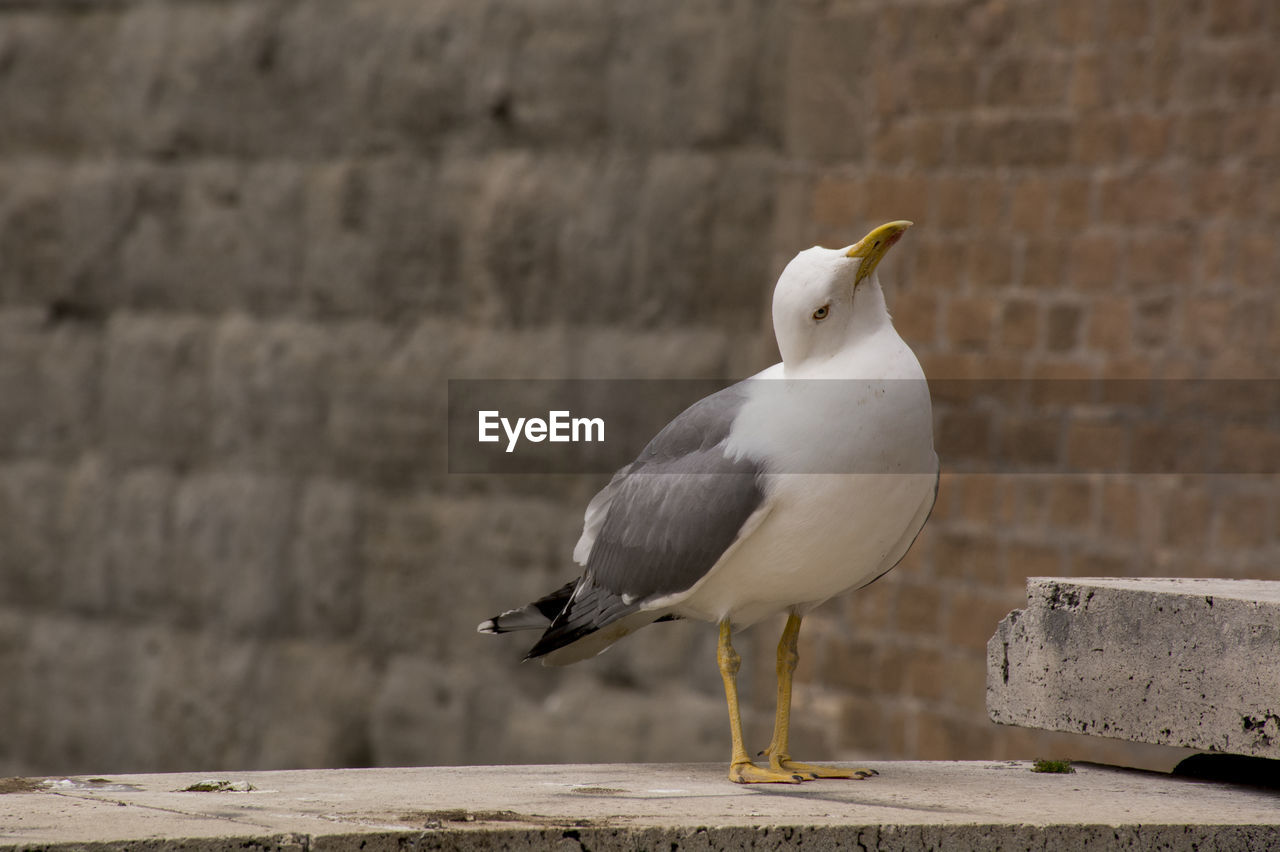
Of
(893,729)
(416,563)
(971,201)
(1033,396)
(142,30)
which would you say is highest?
(142,30)

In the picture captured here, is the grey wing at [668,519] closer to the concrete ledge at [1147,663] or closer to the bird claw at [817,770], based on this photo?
the bird claw at [817,770]

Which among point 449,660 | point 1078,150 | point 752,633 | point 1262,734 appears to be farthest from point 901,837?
point 449,660

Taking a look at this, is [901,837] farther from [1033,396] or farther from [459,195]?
[459,195]

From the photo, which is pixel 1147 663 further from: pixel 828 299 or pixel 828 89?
pixel 828 89

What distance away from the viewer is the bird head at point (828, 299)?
336 centimetres

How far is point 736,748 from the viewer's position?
11.5 feet

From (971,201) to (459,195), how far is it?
2475 millimetres

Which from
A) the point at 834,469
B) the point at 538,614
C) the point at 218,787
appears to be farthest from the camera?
the point at 538,614

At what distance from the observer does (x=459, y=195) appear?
26.5ft

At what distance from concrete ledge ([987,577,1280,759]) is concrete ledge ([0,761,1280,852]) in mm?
142

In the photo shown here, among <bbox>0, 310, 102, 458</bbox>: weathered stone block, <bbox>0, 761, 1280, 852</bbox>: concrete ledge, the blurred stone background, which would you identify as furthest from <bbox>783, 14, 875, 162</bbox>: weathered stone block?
<bbox>0, 310, 102, 458</bbox>: weathered stone block

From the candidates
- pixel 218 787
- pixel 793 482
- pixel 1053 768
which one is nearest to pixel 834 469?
pixel 793 482

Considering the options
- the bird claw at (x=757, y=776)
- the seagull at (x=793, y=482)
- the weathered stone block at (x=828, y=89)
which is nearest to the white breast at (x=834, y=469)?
the seagull at (x=793, y=482)

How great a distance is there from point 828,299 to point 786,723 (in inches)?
34.5
